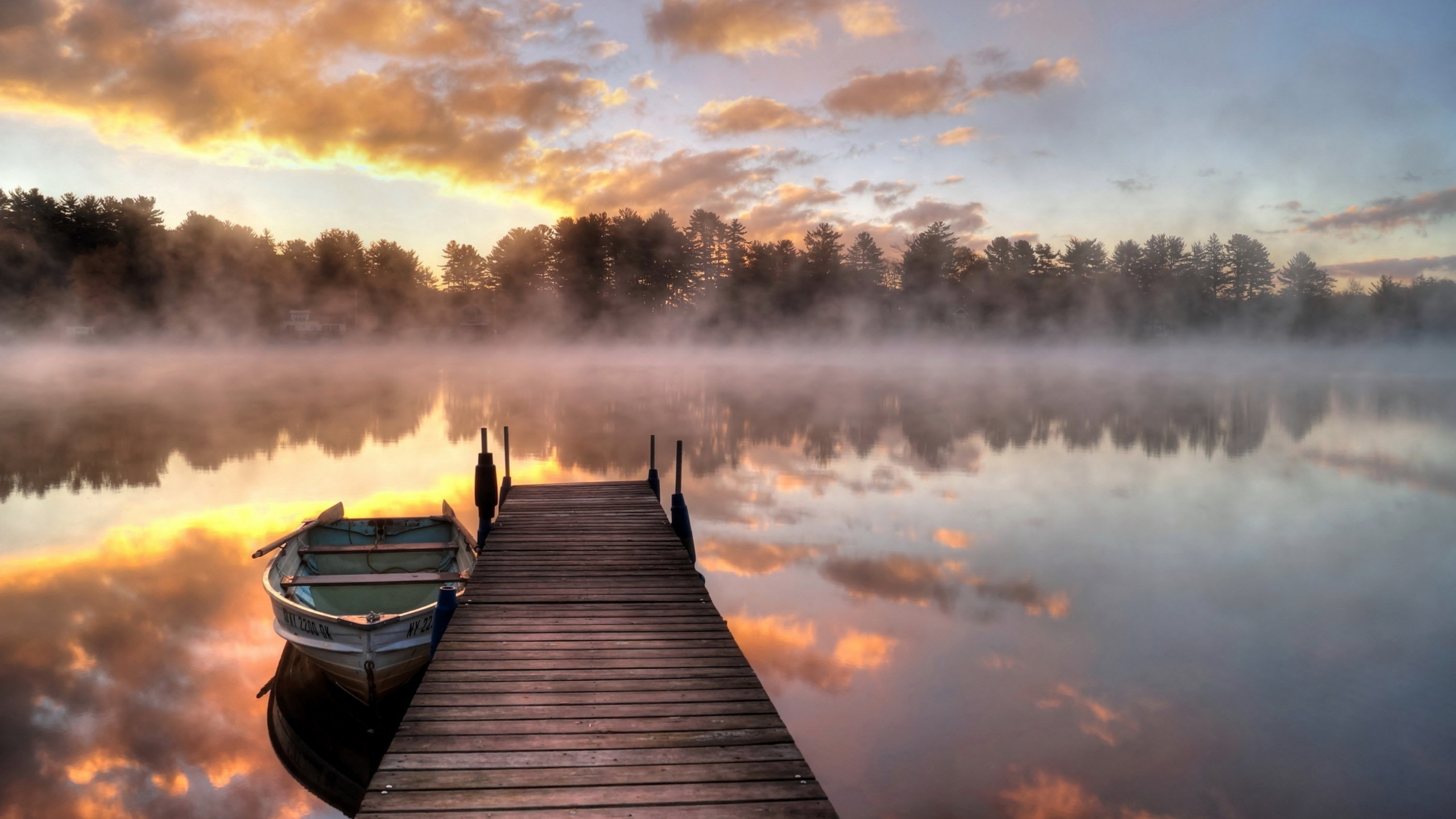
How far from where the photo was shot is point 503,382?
62.7 meters

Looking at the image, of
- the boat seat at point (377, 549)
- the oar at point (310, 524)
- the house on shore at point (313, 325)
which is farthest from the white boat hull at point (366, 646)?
the house on shore at point (313, 325)

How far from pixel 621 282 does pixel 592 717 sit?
271ft

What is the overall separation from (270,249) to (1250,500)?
11182 cm

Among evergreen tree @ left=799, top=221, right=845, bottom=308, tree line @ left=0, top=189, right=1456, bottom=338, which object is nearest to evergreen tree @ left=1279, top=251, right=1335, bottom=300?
tree line @ left=0, top=189, right=1456, bottom=338

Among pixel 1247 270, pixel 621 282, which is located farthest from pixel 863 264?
pixel 1247 270

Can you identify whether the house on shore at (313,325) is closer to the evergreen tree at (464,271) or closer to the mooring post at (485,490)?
the evergreen tree at (464,271)

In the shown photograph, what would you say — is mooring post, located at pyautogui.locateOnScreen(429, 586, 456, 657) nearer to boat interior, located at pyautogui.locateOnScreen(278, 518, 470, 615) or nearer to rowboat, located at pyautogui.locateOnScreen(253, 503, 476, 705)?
rowboat, located at pyautogui.locateOnScreen(253, 503, 476, 705)

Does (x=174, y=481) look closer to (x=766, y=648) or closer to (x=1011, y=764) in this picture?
(x=766, y=648)

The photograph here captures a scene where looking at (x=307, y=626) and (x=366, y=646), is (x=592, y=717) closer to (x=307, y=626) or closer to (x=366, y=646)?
(x=366, y=646)

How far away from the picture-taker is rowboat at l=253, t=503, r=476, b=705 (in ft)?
24.0

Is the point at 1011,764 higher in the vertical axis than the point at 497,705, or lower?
lower

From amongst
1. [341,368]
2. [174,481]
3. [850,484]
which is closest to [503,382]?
[341,368]

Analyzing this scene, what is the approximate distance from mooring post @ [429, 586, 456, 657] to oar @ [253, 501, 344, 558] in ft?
14.2

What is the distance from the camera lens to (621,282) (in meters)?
85.0
